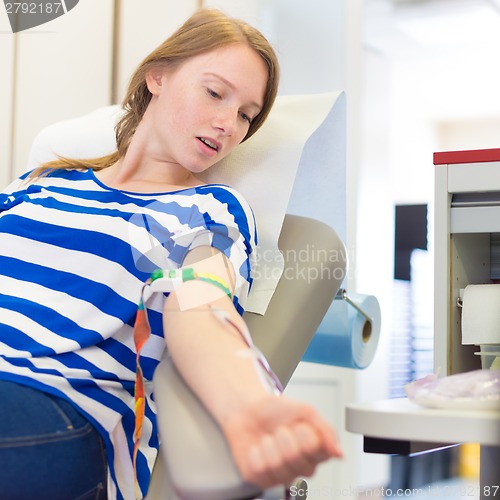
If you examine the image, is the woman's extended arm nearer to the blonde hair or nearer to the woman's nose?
the woman's nose

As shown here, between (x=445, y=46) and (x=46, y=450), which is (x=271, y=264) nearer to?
(x=46, y=450)

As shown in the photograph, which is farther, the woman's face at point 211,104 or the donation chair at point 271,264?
the woman's face at point 211,104

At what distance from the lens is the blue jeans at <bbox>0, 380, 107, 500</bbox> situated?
83 cm

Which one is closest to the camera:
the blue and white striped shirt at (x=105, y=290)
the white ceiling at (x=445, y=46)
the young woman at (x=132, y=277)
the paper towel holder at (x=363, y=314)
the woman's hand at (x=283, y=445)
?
the woman's hand at (x=283, y=445)

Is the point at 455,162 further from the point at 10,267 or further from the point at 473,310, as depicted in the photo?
the point at 10,267

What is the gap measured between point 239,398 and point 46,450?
34cm

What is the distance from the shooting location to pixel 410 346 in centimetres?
532

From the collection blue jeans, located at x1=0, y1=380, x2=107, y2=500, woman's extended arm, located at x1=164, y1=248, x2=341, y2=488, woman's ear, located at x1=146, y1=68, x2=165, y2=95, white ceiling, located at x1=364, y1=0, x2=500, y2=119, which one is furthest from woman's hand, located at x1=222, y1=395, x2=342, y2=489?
white ceiling, located at x1=364, y1=0, x2=500, y2=119

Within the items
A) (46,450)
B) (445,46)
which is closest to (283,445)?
(46,450)

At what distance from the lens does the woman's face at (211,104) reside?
111 cm

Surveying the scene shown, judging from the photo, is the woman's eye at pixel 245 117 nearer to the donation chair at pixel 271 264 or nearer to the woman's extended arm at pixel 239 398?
the donation chair at pixel 271 264

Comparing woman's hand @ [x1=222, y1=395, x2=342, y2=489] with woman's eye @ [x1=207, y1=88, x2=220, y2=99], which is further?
woman's eye @ [x1=207, y1=88, x2=220, y2=99]

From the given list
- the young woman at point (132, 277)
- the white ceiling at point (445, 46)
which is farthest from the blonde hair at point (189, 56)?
the white ceiling at point (445, 46)

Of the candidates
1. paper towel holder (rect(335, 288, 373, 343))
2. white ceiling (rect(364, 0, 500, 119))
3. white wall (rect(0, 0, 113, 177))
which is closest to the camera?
paper towel holder (rect(335, 288, 373, 343))
